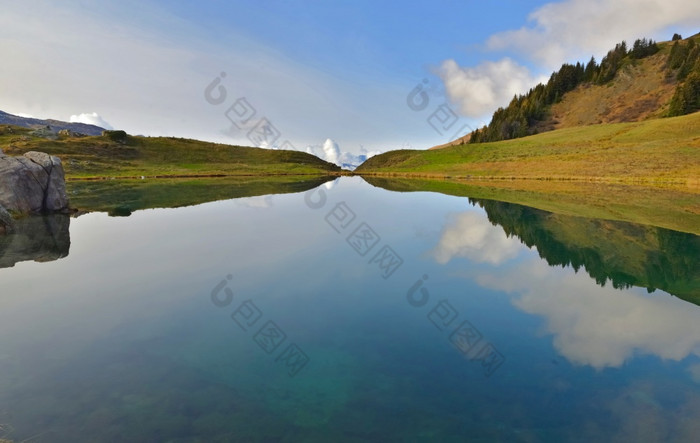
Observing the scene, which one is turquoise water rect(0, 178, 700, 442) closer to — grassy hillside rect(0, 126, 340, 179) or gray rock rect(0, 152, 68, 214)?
gray rock rect(0, 152, 68, 214)

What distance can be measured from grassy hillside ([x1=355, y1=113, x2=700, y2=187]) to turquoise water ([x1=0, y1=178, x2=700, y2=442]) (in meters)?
56.6

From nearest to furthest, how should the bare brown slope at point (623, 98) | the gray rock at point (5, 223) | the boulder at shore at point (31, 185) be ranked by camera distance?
the gray rock at point (5, 223) < the boulder at shore at point (31, 185) < the bare brown slope at point (623, 98)

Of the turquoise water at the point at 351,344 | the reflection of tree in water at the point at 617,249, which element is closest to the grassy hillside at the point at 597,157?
the reflection of tree in water at the point at 617,249

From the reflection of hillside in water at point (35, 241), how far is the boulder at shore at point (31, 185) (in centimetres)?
255

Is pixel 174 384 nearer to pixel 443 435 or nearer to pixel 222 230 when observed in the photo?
pixel 443 435

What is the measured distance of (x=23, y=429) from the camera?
693 cm

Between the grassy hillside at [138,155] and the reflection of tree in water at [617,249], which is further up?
the grassy hillside at [138,155]

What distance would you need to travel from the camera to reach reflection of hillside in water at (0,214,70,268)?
20.4 meters

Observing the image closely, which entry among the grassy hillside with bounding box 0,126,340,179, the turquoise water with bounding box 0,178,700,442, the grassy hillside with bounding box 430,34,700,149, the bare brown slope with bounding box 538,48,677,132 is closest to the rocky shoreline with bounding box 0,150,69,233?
the turquoise water with bounding box 0,178,700,442

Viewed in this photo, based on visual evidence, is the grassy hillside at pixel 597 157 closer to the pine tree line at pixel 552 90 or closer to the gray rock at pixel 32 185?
the pine tree line at pixel 552 90

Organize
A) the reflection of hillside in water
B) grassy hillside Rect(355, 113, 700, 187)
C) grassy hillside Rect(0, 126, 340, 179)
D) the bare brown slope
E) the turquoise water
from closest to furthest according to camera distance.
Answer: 1. the turquoise water
2. the reflection of hillside in water
3. grassy hillside Rect(355, 113, 700, 187)
4. grassy hillside Rect(0, 126, 340, 179)
5. the bare brown slope

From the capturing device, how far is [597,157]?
84.8m

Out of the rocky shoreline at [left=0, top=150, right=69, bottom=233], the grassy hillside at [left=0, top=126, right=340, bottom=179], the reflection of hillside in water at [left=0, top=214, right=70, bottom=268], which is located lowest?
the reflection of hillside in water at [left=0, top=214, right=70, bottom=268]

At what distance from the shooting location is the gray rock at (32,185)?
108ft
